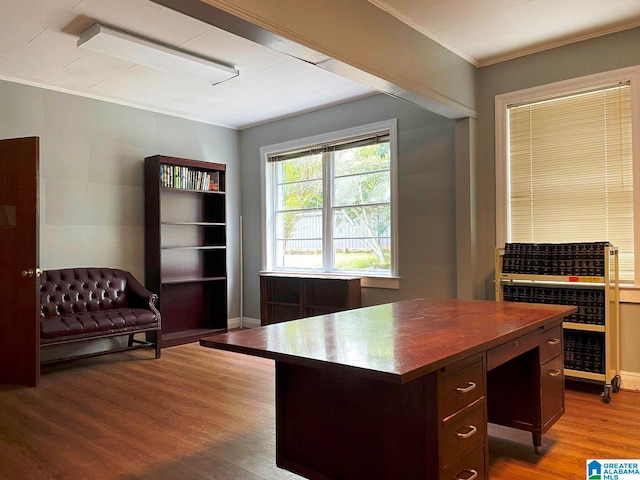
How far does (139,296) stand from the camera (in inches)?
195

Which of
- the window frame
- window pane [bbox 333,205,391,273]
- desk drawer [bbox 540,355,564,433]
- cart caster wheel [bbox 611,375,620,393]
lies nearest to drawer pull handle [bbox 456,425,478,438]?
desk drawer [bbox 540,355,564,433]

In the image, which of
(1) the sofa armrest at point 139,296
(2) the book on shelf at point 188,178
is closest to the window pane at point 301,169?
(2) the book on shelf at point 188,178

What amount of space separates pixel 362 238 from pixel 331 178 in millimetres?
831

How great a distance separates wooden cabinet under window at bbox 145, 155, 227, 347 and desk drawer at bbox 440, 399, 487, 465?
162 inches

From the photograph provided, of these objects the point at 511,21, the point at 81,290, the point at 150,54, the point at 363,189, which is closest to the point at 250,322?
the point at 81,290

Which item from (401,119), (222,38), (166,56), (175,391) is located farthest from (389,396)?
(401,119)

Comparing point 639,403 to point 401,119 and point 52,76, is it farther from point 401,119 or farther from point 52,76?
point 52,76

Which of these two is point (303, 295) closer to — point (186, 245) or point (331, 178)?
point (331, 178)

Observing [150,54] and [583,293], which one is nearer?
[583,293]

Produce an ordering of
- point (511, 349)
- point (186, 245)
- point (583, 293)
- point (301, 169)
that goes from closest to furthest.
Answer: point (511, 349) → point (583, 293) → point (186, 245) → point (301, 169)

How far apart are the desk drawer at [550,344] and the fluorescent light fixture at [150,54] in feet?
10.9

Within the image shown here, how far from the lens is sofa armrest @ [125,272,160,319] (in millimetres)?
4824

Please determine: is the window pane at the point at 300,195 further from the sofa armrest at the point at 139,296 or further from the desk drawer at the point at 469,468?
the desk drawer at the point at 469,468

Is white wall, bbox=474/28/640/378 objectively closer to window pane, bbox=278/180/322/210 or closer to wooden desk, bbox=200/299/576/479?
wooden desk, bbox=200/299/576/479
